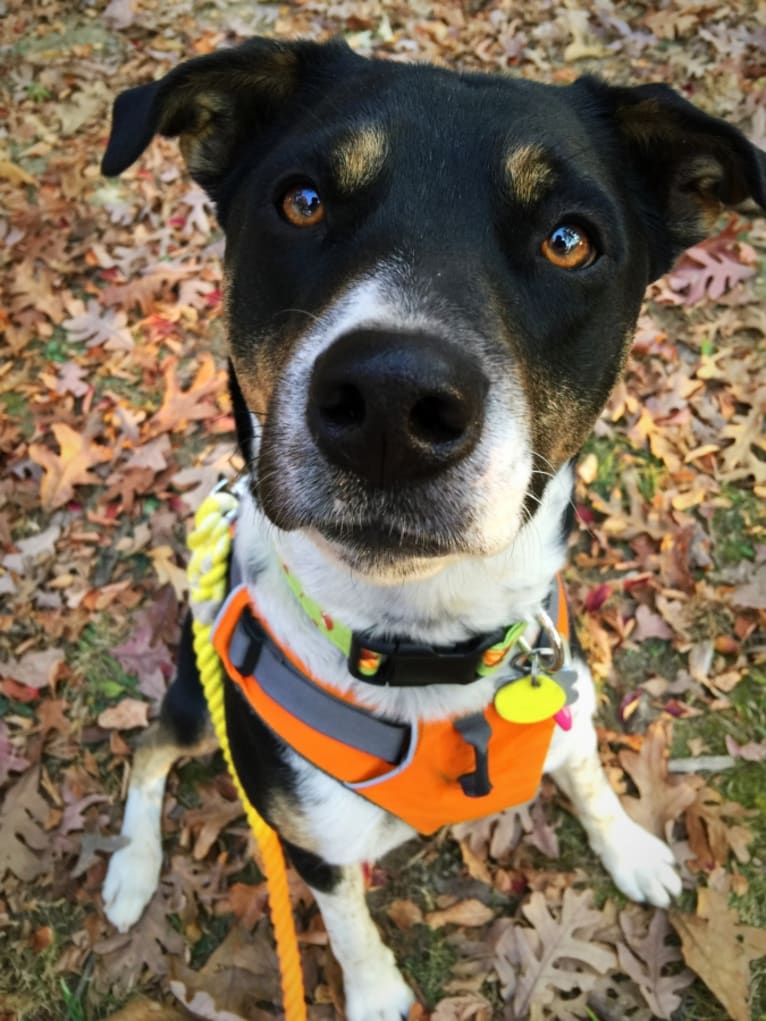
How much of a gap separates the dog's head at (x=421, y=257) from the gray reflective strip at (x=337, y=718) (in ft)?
2.26

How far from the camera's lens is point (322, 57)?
8.52 feet

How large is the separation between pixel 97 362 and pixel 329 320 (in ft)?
15.2

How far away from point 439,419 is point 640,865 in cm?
285

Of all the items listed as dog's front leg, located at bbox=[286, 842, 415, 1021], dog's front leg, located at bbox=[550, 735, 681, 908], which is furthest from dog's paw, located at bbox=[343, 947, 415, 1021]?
dog's front leg, located at bbox=[550, 735, 681, 908]

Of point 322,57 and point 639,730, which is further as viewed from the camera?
point 639,730

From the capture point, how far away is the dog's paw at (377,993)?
326cm

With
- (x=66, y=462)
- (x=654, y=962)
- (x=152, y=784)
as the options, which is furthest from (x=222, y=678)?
(x=66, y=462)

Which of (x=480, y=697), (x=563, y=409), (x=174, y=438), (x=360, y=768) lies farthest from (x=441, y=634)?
(x=174, y=438)

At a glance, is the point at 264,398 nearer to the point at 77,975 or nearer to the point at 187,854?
the point at 187,854

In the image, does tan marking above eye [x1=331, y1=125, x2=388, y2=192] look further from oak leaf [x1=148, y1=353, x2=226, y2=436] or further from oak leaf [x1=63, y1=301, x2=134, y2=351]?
oak leaf [x1=63, y1=301, x2=134, y2=351]

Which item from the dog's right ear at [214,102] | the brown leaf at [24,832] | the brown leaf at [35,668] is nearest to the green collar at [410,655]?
the dog's right ear at [214,102]

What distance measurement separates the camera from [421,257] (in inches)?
75.2

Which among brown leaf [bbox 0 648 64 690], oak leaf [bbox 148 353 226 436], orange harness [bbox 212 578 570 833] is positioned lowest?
brown leaf [bbox 0 648 64 690]

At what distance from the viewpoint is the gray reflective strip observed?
2443mm
